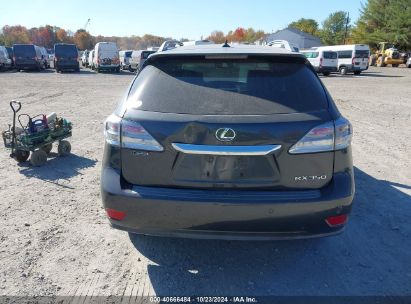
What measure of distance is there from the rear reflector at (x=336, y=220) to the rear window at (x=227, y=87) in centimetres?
81

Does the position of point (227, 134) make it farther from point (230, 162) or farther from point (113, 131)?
point (113, 131)

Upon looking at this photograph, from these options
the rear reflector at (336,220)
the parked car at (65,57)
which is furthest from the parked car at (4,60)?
the rear reflector at (336,220)

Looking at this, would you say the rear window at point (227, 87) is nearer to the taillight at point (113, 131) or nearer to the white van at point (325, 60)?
the taillight at point (113, 131)

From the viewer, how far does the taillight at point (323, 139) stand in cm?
263

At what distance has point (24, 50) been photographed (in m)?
31.5

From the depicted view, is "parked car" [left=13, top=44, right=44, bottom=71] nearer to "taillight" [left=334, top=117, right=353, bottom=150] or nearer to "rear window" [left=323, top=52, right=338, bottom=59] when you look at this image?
"rear window" [left=323, top=52, right=338, bottom=59]

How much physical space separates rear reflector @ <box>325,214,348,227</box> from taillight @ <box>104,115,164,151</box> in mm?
1327

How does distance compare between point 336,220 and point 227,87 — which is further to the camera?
point 227,87

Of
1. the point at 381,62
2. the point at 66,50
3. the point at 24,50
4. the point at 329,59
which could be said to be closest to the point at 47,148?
the point at 66,50

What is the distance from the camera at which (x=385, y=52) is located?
5003 cm

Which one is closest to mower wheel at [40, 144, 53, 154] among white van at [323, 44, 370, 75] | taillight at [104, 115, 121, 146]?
taillight at [104, 115, 121, 146]

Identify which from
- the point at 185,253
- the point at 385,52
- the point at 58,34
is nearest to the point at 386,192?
the point at 185,253

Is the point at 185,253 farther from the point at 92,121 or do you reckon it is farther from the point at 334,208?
the point at 92,121

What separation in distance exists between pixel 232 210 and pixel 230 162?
336mm
